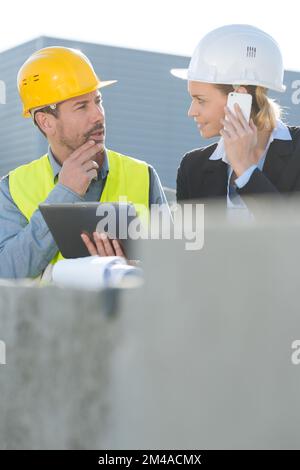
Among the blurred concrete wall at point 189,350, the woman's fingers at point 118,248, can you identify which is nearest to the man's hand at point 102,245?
the woman's fingers at point 118,248

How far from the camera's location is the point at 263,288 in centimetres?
149

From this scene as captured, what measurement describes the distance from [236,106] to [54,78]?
3.07ft

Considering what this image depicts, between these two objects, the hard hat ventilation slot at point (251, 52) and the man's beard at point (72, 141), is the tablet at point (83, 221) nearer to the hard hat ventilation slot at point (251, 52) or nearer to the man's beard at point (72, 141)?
the man's beard at point (72, 141)

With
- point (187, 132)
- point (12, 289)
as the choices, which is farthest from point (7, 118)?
point (12, 289)

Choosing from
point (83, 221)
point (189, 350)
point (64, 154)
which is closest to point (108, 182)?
point (64, 154)

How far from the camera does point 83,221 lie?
3338 millimetres

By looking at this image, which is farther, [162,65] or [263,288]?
[162,65]

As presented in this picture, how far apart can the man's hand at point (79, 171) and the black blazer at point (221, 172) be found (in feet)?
1.81

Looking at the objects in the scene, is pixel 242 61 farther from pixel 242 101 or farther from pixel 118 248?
pixel 118 248

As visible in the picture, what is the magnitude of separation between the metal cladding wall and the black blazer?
96.4ft

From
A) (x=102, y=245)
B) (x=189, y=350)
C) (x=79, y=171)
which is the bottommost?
(x=79, y=171)

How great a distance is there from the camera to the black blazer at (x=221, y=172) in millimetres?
4359
